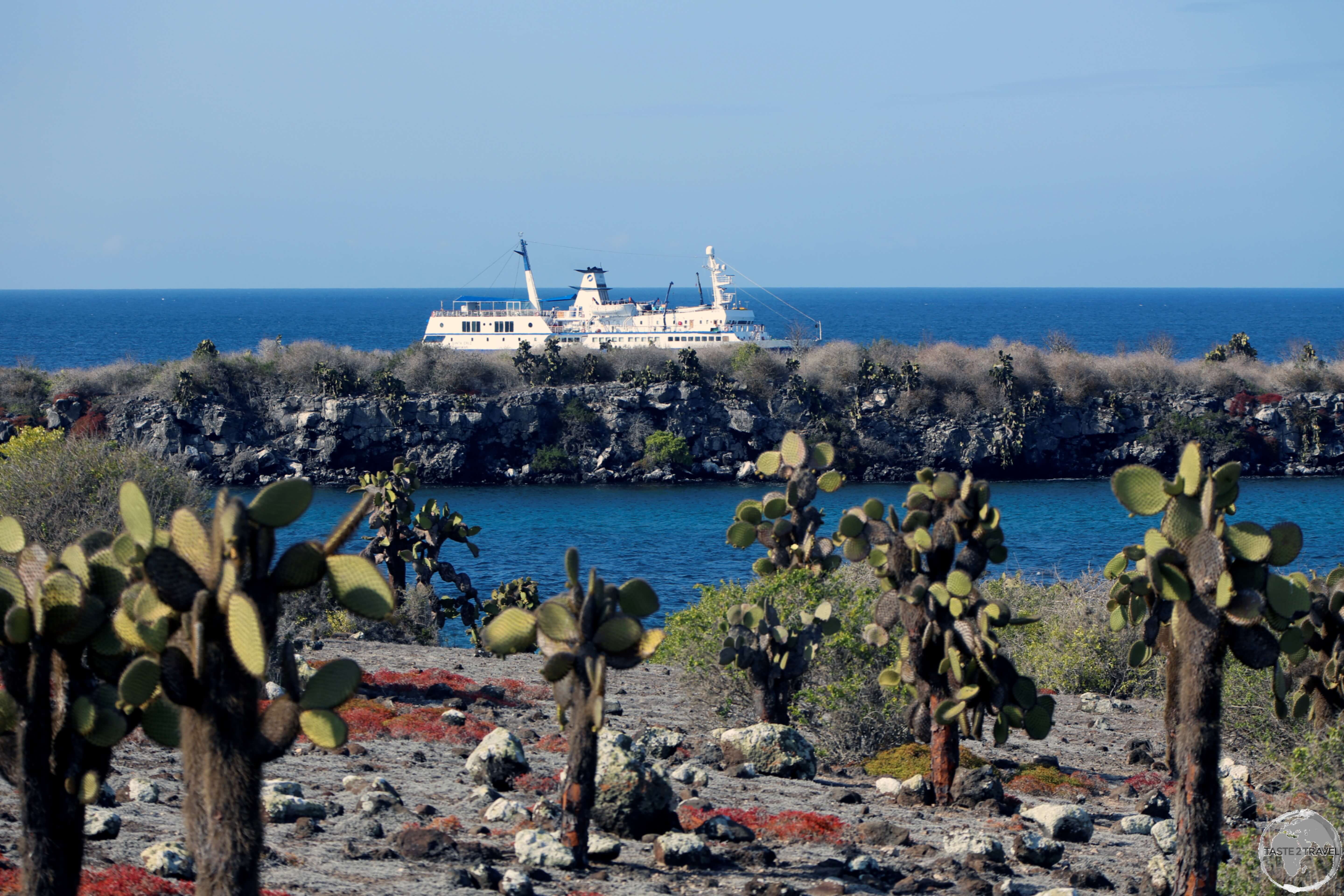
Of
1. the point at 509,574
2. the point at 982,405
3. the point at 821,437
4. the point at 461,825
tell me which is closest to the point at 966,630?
the point at 461,825

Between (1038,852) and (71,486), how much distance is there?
19162mm

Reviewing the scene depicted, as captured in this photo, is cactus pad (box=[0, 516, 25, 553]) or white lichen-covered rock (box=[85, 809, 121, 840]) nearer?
cactus pad (box=[0, 516, 25, 553])

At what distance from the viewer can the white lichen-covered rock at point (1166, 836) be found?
9336 millimetres

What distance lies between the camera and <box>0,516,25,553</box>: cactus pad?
23.3 ft

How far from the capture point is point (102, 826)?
8.09 metres

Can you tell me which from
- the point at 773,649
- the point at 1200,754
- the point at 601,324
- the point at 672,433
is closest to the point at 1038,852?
the point at 1200,754

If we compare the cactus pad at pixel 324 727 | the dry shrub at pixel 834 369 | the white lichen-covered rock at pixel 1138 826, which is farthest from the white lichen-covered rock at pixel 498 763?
the dry shrub at pixel 834 369

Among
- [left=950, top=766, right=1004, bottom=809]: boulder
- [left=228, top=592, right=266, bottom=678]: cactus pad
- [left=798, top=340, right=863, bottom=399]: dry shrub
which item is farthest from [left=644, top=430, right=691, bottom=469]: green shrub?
[left=228, top=592, right=266, bottom=678]: cactus pad

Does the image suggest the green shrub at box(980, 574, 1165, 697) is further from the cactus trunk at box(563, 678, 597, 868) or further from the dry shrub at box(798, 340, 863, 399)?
the dry shrub at box(798, 340, 863, 399)

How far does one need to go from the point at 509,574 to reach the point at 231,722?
101 feet

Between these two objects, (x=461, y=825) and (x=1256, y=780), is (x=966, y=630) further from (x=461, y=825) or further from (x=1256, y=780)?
(x=461, y=825)

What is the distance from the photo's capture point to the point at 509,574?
3653 cm

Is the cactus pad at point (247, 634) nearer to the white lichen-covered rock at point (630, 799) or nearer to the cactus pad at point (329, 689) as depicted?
the cactus pad at point (329, 689)

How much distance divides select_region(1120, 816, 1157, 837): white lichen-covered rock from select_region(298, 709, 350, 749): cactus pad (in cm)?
770
